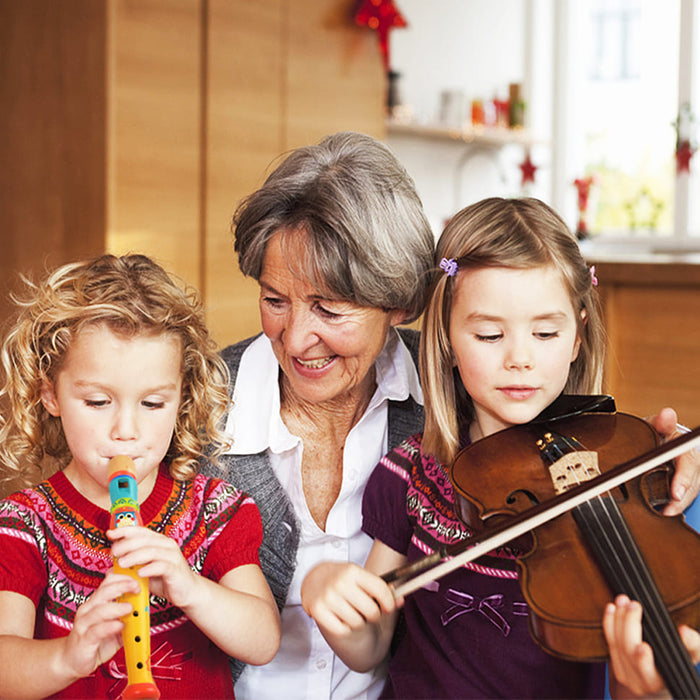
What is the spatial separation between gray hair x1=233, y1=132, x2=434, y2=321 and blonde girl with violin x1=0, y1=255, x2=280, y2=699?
0.61 ft

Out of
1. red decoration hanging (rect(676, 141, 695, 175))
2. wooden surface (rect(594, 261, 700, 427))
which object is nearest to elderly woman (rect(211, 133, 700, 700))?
wooden surface (rect(594, 261, 700, 427))

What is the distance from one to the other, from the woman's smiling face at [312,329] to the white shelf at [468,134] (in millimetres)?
3209

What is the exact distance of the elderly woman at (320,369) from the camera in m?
1.29

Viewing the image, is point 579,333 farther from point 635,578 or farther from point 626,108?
point 626,108

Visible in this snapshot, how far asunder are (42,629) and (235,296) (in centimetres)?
260

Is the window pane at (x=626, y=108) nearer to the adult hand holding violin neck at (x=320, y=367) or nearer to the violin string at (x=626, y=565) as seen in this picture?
the adult hand holding violin neck at (x=320, y=367)

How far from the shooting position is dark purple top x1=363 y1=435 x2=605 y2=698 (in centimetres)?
109

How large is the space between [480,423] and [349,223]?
0.33 m

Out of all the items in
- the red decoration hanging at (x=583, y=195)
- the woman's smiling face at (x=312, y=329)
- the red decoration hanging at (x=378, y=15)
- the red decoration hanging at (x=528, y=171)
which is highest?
the red decoration hanging at (x=378, y=15)

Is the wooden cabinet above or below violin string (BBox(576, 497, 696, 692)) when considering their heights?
above

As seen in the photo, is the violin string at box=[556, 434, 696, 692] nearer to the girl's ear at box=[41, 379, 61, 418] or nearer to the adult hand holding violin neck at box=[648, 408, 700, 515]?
the adult hand holding violin neck at box=[648, 408, 700, 515]

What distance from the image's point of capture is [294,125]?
3777 mm

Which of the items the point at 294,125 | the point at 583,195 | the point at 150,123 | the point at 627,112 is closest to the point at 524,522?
the point at 150,123

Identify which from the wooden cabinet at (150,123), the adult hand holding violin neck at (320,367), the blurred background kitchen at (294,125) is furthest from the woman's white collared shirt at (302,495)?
the wooden cabinet at (150,123)
